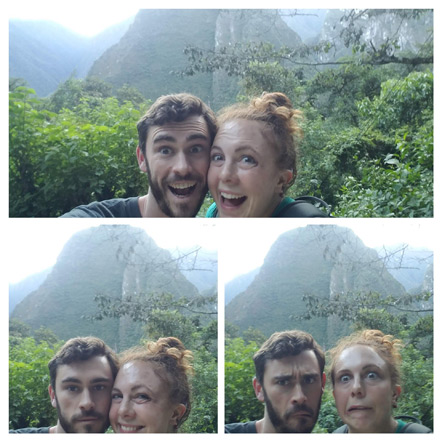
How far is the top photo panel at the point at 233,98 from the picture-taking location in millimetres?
3125

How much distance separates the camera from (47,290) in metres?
3.11

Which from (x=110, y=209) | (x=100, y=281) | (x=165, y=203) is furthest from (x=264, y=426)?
(x=110, y=209)

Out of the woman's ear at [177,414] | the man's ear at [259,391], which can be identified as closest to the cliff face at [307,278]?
the man's ear at [259,391]

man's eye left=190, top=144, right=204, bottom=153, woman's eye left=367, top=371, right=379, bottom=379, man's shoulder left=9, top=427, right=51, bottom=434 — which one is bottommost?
man's shoulder left=9, top=427, right=51, bottom=434

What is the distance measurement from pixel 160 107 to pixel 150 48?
0.33 meters

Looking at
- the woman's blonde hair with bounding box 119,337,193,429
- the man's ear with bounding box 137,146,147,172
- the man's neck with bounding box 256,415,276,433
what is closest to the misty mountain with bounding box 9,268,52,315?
the woman's blonde hair with bounding box 119,337,193,429

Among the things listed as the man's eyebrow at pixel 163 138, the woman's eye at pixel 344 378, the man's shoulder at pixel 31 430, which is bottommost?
the man's shoulder at pixel 31 430

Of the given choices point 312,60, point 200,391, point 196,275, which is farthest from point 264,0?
point 200,391

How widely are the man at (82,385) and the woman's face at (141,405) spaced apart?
0.05m

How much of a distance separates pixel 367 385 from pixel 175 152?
1.31 meters

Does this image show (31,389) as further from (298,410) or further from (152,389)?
(298,410)

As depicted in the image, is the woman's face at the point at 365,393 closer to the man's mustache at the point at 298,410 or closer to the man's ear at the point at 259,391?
the man's mustache at the point at 298,410

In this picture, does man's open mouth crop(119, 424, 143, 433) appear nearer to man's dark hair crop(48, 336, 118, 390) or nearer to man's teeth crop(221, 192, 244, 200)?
man's dark hair crop(48, 336, 118, 390)

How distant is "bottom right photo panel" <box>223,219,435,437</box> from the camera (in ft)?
9.84
